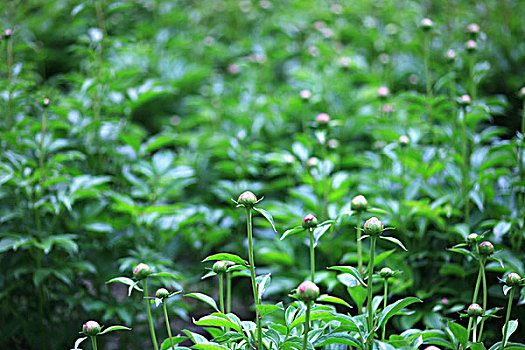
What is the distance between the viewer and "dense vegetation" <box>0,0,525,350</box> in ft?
5.25

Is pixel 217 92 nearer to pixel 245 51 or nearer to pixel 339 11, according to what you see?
pixel 245 51

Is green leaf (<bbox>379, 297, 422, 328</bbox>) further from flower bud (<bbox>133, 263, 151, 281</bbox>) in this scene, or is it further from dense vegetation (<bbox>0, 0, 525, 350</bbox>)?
flower bud (<bbox>133, 263, 151, 281</bbox>)

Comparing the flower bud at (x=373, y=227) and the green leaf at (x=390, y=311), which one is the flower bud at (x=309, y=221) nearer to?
the flower bud at (x=373, y=227)

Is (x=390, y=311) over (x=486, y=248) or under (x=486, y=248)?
under

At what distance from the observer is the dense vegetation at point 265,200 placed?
1600 millimetres

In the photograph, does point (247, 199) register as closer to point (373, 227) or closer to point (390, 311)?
point (373, 227)

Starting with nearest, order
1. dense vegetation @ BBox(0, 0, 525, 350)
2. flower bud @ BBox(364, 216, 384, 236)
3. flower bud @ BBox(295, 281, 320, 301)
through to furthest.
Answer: flower bud @ BBox(295, 281, 320, 301) → flower bud @ BBox(364, 216, 384, 236) → dense vegetation @ BBox(0, 0, 525, 350)

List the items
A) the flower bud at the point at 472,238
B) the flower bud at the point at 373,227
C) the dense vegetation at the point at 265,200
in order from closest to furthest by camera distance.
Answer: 1. the flower bud at the point at 373,227
2. the flower bud at the point at 472,238
3. the dense vegetation at the point at 265,200

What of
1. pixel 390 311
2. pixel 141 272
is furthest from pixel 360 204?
pixel 141 272

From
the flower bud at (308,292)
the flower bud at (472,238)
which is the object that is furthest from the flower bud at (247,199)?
the flower bud at (472,238)

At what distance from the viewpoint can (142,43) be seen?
343cm

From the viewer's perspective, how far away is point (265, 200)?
2387 mm

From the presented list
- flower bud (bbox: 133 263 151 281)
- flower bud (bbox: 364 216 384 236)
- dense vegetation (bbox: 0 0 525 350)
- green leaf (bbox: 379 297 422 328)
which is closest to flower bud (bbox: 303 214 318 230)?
dense vegetation (bbox: 0 0 525 350)

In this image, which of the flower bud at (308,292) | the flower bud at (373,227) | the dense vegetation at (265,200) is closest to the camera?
the flower bud at (308,292)
